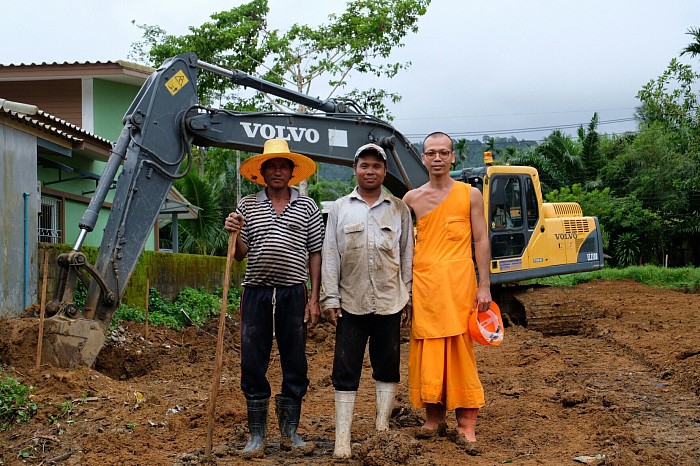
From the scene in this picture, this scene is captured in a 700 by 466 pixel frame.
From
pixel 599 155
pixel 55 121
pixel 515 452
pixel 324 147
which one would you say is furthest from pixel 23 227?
pixel 599 155

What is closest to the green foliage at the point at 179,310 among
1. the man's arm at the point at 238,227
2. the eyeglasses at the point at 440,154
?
the man's arm at the point at 238,227

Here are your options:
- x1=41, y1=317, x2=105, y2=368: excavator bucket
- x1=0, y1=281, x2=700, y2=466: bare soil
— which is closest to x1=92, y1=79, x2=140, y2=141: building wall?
x1=0, y1=281, x2=700, y2=466: bare soil

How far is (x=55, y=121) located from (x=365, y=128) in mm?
5780

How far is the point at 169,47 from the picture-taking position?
74.5 feet

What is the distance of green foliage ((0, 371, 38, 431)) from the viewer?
239 inches

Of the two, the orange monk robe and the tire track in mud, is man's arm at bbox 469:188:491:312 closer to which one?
the orange monk robe

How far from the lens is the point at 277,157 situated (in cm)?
533

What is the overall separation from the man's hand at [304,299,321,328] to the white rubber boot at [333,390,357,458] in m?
0.49

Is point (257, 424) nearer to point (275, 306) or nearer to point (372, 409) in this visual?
point (275, 306)

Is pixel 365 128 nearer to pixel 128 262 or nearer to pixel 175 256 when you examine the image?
pixel 128 262

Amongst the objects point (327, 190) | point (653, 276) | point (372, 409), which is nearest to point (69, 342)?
point (372, 409)

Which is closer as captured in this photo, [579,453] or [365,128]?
[579,453]

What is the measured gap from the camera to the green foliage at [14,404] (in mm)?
6066

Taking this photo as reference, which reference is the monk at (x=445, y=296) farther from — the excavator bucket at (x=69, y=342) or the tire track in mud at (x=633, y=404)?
the excavator bucket at (x=69, y=342)
